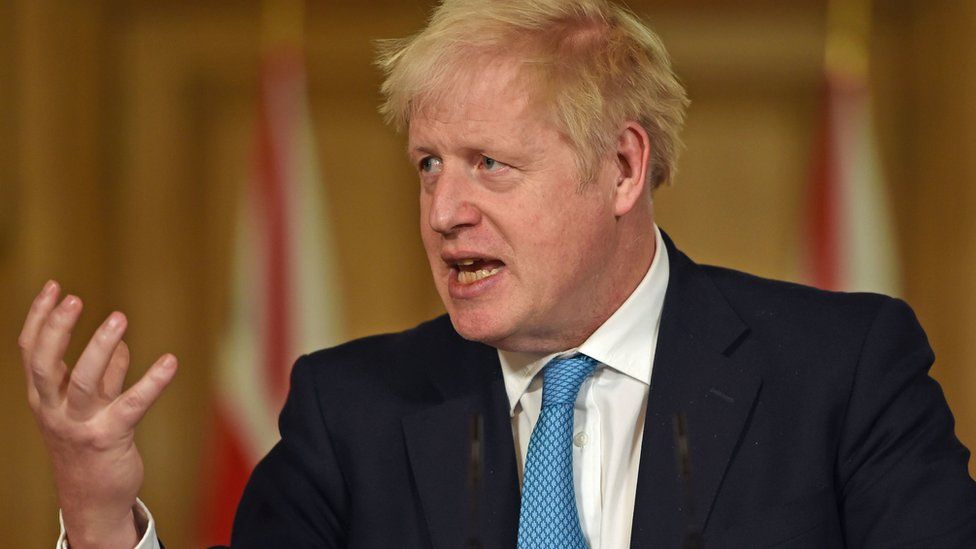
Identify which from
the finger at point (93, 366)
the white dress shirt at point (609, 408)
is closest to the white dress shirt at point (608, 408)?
the white dress shirt at point (609, 408)

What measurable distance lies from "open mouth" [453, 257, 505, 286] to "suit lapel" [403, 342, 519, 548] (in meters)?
0.22

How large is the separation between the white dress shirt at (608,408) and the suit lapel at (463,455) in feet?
0.14

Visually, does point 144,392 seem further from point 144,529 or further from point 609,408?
point 609,408

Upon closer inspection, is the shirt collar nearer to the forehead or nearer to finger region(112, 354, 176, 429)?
the forehead

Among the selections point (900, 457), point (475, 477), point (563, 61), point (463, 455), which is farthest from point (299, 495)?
point (900, 457)

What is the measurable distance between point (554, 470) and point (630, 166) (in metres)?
0.46

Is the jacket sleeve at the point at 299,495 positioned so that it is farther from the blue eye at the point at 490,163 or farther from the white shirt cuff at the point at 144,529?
the blue eye at the point at 490,163

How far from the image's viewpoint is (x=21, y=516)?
3.52 m

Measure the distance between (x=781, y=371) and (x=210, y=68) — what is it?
2398 millimetres

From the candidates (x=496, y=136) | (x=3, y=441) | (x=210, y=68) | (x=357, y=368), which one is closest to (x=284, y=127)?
(x=210, y=68)

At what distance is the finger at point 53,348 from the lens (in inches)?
57.2

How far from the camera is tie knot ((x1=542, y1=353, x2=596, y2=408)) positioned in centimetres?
177

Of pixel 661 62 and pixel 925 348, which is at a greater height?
pixel 661 62

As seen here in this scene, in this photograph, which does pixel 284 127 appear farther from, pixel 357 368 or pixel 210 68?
pixel 357 368
